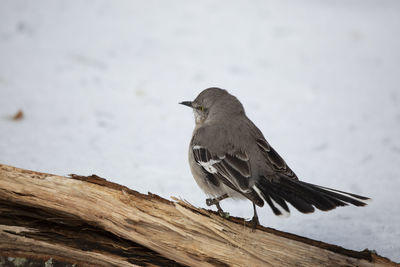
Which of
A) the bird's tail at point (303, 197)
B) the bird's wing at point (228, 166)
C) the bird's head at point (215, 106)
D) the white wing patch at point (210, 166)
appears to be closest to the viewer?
the bird's tail at point (303, 197)

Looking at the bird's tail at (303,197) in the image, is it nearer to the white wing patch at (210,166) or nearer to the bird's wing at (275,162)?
the bird's wing at (275,162)

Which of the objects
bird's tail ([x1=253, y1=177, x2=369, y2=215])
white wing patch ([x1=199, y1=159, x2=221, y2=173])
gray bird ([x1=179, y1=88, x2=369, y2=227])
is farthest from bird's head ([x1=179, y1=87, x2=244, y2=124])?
bird's tail ([x1=253, y1=177, x2=369, y2=215])

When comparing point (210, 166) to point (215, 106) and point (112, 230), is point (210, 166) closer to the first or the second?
point (215, 106)

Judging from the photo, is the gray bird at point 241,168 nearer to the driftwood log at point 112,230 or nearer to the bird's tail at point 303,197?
the bird's tail at point 303,197

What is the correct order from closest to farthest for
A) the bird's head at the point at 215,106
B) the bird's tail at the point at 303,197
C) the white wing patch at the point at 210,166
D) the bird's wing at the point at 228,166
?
the bird's tail at the point at 303,197 → the bird's wing at the point at 228,166 → the white wing patch at the point at 210,166 → the bird's head at the point at 215,106

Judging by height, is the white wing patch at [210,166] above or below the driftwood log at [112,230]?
above

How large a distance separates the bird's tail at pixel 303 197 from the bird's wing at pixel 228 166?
14 cm

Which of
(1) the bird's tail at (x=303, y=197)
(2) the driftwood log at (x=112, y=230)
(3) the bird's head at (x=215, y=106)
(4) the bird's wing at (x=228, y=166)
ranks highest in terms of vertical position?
(3) the bird's head at (x=215, y=106)

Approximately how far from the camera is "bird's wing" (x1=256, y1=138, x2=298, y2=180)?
4.55 metres

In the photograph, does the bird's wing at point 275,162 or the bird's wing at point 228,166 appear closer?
the bird's wing at point 228,166

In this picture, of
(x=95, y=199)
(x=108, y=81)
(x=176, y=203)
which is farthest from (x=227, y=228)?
(x=108, y=81)

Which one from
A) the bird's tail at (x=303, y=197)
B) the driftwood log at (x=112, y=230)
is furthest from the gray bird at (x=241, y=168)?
the driftwood log at (x=112, y=230)

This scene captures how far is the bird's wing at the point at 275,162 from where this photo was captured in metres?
4.55

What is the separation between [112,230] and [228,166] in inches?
46.0
